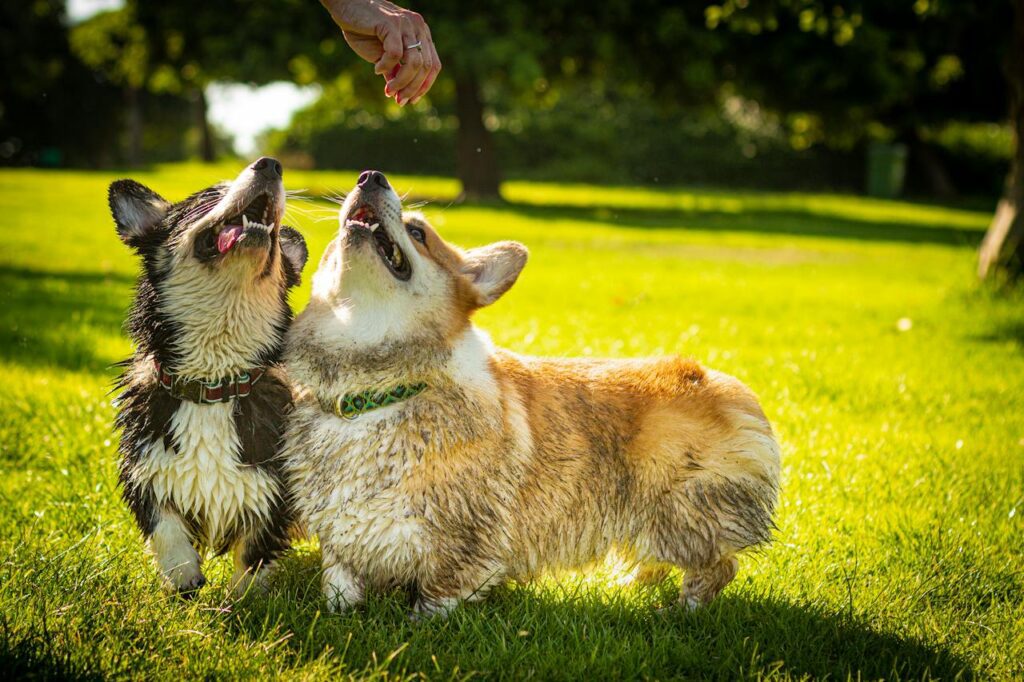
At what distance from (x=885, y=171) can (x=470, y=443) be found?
31491mm

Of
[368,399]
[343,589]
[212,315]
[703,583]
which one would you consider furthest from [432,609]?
[212,315]

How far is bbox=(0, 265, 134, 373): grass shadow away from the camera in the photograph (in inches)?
244

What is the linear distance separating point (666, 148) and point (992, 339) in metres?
26.4

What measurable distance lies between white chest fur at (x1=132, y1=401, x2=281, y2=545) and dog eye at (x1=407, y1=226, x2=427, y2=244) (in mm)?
856

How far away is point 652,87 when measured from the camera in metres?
20.7

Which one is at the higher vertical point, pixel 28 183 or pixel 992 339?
pixel 992 339

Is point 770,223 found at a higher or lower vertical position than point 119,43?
lower

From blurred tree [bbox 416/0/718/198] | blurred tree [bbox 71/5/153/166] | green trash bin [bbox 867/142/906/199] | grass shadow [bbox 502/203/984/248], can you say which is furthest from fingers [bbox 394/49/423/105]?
green trash bin [bbox 867/142/906/199]

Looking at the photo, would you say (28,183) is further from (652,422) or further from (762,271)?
(652,422)

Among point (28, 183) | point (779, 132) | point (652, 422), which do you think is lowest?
point (28, 183)

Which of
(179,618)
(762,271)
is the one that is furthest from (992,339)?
(179,618)

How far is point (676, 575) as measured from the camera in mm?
3533

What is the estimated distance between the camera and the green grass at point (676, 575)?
8.74ft

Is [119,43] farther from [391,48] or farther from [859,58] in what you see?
[391,48]
